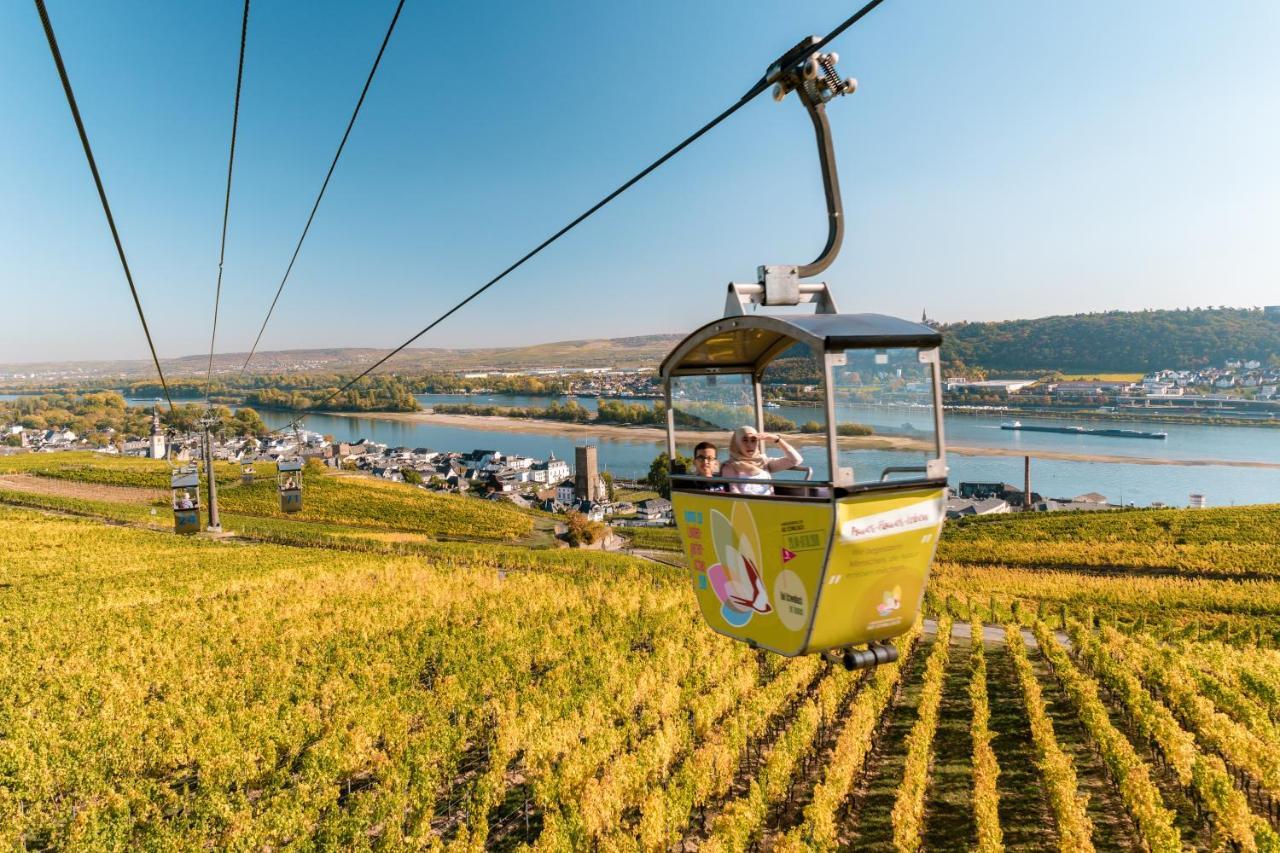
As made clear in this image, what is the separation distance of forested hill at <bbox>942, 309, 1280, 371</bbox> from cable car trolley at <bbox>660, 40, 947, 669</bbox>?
13577 centimetres

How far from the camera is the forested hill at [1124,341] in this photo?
129 metres

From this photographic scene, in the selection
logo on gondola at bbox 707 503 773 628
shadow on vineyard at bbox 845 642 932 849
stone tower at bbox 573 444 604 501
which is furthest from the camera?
stone tower at bbox 573 444 604 501

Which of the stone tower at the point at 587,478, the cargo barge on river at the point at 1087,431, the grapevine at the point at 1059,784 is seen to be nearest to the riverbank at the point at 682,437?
the stone tower at the point at 587,478

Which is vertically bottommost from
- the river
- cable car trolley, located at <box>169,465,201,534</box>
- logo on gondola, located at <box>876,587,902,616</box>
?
the river

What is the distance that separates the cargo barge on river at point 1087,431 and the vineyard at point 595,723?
8644 cm

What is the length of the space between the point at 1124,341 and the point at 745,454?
6264 inches

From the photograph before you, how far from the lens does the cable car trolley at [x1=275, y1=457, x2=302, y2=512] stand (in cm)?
2147

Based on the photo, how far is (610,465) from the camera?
300 feet

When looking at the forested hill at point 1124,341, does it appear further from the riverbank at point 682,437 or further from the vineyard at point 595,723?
the vineyard at point 595,723

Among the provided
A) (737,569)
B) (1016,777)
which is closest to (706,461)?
(737,569)

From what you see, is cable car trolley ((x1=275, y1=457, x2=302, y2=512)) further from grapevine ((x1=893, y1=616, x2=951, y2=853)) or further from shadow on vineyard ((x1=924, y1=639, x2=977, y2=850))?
shadow on vineyard ((x1=924, y1=639, x2=977, y2=850))

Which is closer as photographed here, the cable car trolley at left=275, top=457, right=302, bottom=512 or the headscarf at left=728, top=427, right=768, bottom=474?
the headscarf at left=728, top=427, right=768, bottom=474

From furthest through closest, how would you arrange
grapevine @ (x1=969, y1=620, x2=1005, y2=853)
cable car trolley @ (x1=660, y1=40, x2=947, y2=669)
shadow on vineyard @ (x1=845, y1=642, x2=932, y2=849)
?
shadow on vineyard @ (x1=845, y1=642, x2=932, y2=849), grapevine @ (x1=969, y1=620, x2=1005, y2=853), cable car trolley @ (x1=660, y1=40, x2=947, y2=669)

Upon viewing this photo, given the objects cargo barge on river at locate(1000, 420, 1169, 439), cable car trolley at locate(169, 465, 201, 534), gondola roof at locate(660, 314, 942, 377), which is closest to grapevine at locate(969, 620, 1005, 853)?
gondola roof at locate(660, 314, 942, 377)
